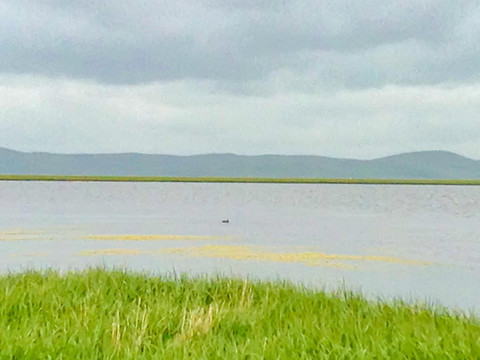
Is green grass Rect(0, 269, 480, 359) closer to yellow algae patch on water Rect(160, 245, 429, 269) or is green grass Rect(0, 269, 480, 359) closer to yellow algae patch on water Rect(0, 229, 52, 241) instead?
yellow algae patch on water Rect(160, 245, 429, 269)

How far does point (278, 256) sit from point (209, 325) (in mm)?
16178

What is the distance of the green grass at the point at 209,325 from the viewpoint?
7.04 m

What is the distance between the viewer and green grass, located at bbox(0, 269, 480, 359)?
7.04 metres

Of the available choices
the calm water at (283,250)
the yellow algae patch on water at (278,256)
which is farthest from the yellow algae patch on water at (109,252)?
the yellow algae patch on water at (278,256)

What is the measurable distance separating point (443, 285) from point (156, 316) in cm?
1238

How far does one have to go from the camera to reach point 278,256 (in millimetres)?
24516

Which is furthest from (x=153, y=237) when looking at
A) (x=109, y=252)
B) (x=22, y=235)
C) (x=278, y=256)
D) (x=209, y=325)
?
(x=209, y=325)

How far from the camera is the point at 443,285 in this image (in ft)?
60.4

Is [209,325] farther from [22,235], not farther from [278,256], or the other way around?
[22,235]

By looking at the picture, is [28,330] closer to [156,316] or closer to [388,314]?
[156,316]

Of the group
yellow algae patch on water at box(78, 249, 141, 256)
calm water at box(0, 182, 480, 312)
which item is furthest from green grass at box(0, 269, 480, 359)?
yellow algae patch on water at box(78, 249, 141, 256)

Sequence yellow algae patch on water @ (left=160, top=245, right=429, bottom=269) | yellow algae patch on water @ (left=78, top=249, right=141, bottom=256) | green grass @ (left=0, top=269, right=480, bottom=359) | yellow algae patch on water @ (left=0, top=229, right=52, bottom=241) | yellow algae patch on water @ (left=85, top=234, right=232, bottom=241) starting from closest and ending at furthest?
green grass @ (left=0, top=269, right=480, bottom=359) → yellow algae patch on water @ (left=160, top=245, right=429, bottom=269) → yellow algae patch on water @ (left=78, top=249, right=141, bottom=256) → yellow algae patch on water @ (left=0, top=229, right=52, bottom=241) → yellow algae patch on water @ (left=85, top=234, right=232, bottom=241)

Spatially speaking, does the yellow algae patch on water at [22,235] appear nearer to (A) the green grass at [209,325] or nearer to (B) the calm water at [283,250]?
(B) the calm water at [283,250]

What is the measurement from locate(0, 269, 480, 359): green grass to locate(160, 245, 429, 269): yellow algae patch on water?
443 inches
